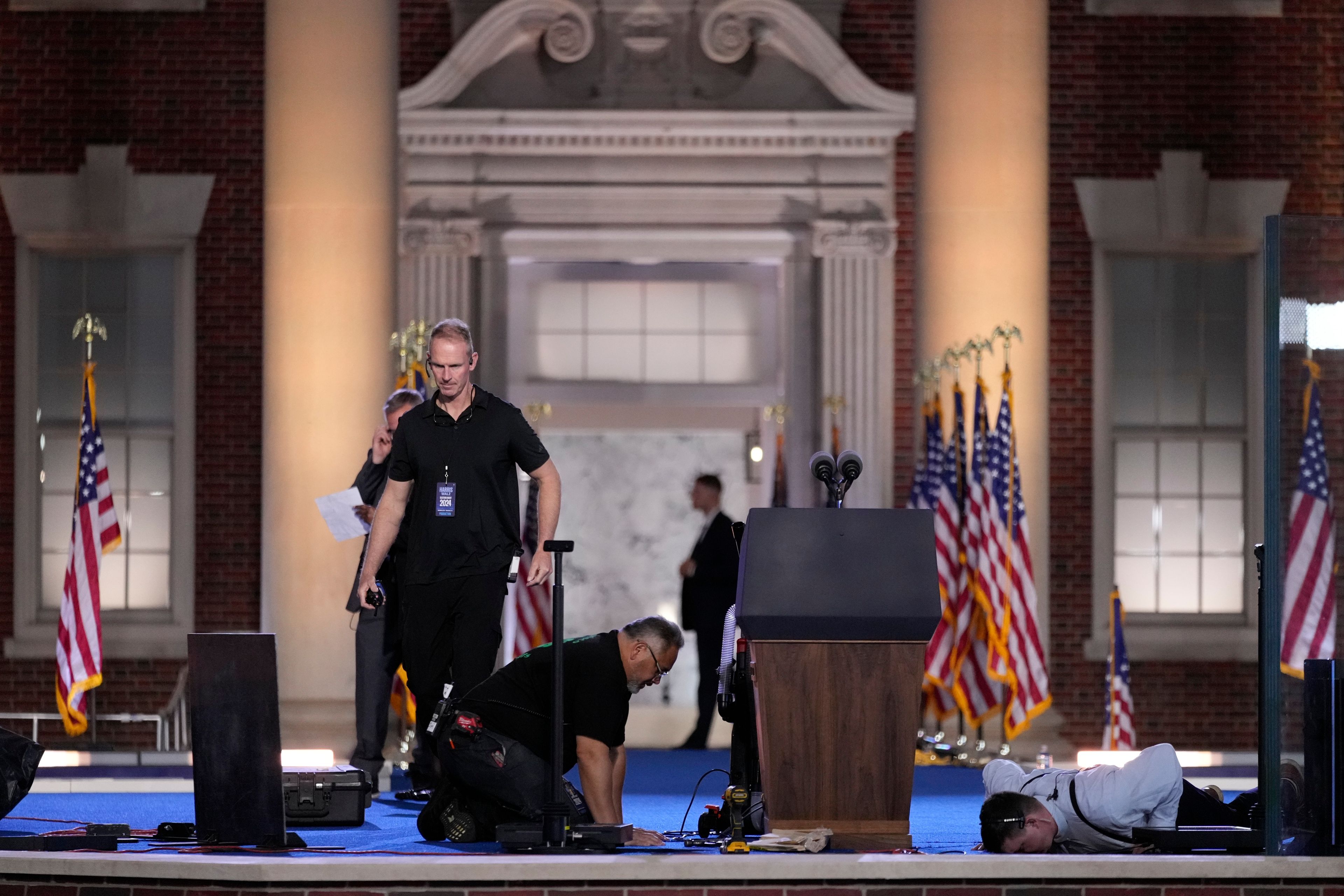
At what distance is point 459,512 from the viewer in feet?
20.3

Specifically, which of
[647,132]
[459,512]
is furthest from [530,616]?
[459,512]

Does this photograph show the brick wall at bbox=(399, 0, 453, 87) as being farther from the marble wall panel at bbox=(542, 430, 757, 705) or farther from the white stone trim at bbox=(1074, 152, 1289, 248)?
the white stone trim at bbox=(1074, 152, 1289, 248)

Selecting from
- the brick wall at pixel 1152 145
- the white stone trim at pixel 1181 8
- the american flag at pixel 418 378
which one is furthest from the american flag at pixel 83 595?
the white stone trim at pixel 1181 8

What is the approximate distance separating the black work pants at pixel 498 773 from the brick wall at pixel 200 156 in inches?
252

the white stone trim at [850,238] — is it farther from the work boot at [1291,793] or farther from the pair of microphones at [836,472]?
the work boot at [1291,793]

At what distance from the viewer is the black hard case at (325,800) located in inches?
253

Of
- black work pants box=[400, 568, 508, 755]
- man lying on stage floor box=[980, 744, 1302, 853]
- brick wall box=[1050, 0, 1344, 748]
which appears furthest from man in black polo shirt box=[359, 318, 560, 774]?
brick wall box=[1050, 0, 1344, 748]

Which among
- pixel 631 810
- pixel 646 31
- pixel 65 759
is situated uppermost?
pixel 646 31

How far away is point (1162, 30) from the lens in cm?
1241

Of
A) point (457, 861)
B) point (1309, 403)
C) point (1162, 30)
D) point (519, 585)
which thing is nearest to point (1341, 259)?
point (1309, 403)

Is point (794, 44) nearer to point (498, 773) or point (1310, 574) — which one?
point (498, 773)

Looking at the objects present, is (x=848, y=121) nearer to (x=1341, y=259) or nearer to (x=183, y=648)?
(x=183, y=648)

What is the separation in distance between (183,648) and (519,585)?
2431 mm

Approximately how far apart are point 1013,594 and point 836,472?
4231 millimetres
